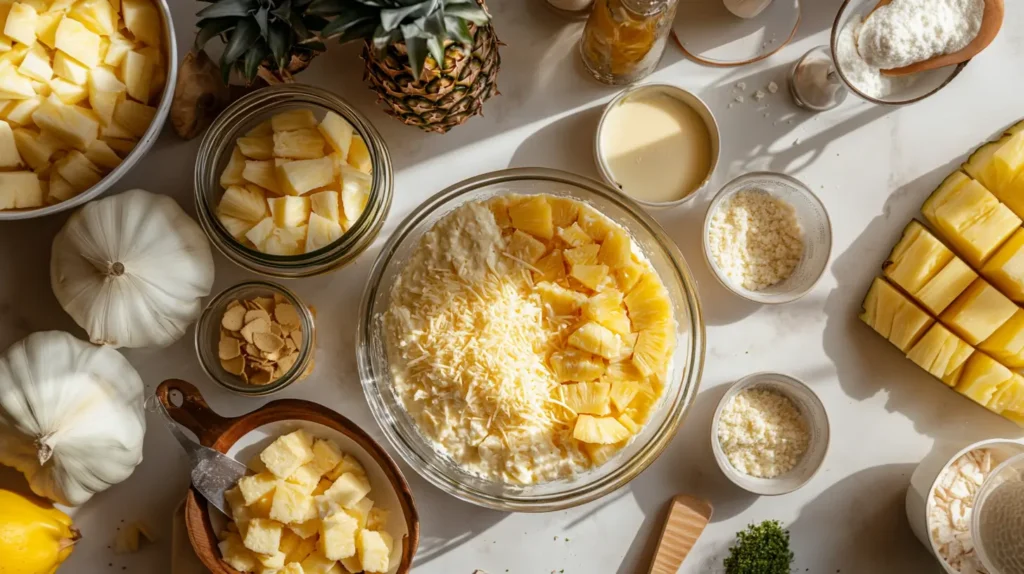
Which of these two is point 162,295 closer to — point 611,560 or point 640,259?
point 640,259

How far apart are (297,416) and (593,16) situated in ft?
3.03

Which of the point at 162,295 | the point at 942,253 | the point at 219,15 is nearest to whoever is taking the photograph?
the point at 219,15

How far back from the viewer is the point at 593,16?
1.34m

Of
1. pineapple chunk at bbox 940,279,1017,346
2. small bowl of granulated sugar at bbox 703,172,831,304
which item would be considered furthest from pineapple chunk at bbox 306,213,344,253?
pineapple chunk at bbox 940,279,1017,346

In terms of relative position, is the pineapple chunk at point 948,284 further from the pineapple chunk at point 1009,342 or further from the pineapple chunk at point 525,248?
the pineapple chunk at point 525,248

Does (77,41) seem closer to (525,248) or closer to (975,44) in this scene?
(525,248)

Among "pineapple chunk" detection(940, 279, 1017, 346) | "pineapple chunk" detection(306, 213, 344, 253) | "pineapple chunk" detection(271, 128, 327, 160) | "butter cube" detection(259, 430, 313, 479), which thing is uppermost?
"pineapple chunk" detection(271, 128, 327, 160)

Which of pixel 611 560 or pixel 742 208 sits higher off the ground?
pixel 742 208

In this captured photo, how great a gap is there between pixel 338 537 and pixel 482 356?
43cm

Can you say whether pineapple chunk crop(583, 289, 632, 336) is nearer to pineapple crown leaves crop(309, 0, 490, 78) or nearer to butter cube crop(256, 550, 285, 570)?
pineapple crown leaves crop(309, 0, 490, 78)

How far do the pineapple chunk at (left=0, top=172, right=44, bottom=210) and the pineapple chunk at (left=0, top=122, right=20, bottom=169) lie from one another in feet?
0.06

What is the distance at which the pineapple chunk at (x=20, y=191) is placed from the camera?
3.99 ft

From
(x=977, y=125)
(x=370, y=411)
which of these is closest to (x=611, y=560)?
(x=370, y=411)

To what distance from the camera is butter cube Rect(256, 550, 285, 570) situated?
1.28 meters
